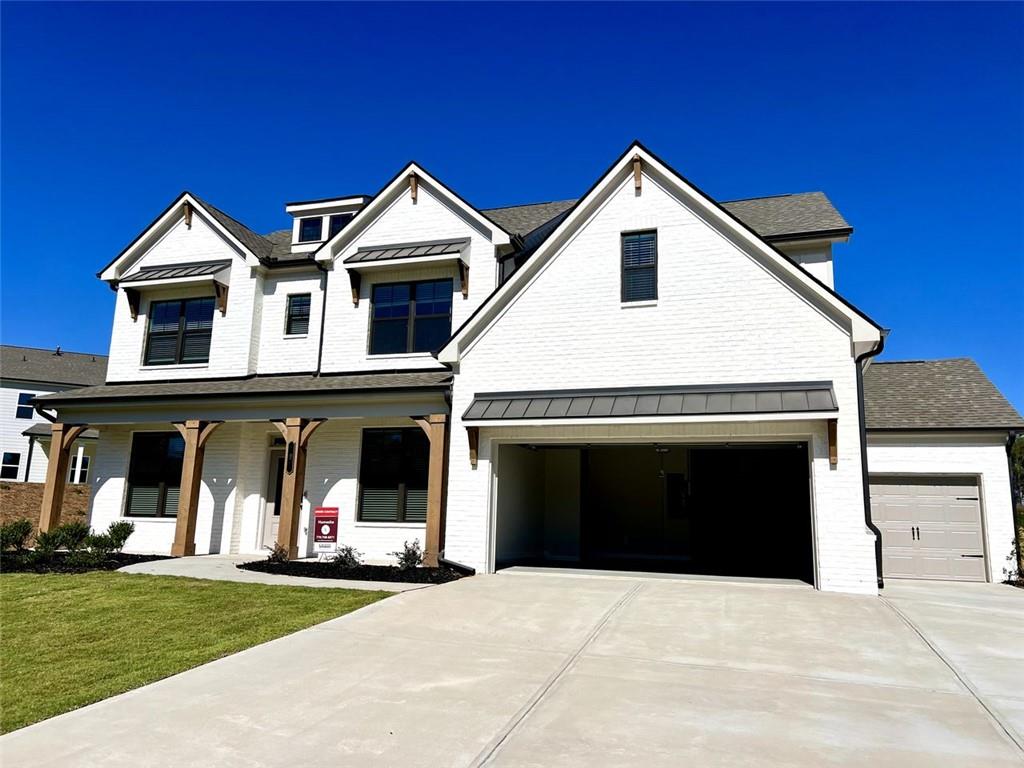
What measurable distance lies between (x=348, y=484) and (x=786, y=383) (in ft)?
32.8

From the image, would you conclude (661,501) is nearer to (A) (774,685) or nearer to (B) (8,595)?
(A) (774,685)

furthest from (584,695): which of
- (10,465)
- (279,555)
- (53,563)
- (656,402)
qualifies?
(10,465)

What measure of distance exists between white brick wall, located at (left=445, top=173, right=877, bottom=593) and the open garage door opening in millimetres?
2188

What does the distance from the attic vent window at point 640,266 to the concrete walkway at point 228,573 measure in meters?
6.70

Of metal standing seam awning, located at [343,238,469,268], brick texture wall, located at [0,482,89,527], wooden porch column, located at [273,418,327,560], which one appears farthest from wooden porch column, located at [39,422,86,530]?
metal standing seam awning, located at [343,238,469,268]

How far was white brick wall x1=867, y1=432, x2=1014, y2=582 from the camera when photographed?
13898mm

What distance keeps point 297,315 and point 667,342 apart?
33.4 ft

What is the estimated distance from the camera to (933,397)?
15.6 metres

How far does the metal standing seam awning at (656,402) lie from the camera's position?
11.3 meters

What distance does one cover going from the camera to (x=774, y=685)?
20.7 feet

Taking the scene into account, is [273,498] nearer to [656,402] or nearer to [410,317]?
[410,317]

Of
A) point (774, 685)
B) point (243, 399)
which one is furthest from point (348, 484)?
point (774, 685)

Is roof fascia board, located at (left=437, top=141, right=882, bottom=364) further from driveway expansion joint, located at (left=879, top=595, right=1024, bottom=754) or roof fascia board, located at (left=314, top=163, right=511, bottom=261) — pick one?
driveway expansion joint, located at (left=879, top=595, right=1024, bottom=754)

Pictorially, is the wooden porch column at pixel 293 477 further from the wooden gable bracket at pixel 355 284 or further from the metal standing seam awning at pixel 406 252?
the metal standing seam awning at pixel 406 252
